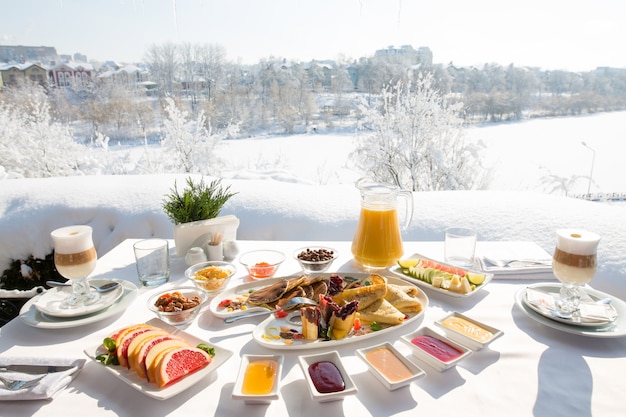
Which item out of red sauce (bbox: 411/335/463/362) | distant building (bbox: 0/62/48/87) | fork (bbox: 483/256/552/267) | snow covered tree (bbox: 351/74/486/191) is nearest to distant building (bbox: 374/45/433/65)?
snow covered tree (bbox: 351/74/486/191)

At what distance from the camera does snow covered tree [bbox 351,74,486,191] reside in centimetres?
477

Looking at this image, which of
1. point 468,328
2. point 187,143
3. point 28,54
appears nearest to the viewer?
point 468,328

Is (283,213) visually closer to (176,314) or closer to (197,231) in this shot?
(197,231)

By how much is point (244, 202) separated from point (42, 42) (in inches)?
310

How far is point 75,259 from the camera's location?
90 centimetres

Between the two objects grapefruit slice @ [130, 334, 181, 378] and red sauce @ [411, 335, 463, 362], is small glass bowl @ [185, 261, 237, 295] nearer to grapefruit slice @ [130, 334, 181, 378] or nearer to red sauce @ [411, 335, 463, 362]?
grapefruit slice @ [130, 334, 181, 378]

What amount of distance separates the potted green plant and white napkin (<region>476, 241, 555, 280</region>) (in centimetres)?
83

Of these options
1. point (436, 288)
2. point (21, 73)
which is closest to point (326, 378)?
point (436, 288)

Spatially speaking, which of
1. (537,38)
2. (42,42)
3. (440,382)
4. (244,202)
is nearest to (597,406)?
(440,382)

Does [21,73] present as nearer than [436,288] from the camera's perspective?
No

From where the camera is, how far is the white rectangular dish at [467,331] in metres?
0.73

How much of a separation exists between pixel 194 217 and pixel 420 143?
13.8 ft

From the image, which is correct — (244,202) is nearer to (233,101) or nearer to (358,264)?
(358,264)

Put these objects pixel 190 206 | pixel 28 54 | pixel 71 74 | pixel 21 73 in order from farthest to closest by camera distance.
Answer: pixel 71 74 < pixel 28 54 < pixel 21 73 < pixel 190 206
